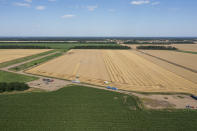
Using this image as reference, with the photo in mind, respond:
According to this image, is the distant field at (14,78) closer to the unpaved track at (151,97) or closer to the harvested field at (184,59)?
the unpaved track at (151,97)

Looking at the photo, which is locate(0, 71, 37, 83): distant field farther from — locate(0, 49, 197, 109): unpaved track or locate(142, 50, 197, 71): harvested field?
locate(142, 50, 197, 71): harvested field

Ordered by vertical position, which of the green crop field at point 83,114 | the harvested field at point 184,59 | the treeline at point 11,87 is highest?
the harvested field at point 184,59

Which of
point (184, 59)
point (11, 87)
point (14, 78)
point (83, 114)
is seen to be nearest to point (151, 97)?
point (83, 114)

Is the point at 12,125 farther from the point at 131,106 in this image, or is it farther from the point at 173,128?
the point at 173,128

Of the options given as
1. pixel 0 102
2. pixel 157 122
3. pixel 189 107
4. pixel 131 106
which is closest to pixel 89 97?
pixel 131 106

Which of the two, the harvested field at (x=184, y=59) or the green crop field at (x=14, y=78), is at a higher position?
the harvested field at (x=184, y=59)

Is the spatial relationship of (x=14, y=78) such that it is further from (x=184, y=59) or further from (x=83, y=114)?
(x=184, y=59)

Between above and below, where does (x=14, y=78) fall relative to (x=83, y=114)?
above

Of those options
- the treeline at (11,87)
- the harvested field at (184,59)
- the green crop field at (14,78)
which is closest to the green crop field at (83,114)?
the treeline at (11,87)

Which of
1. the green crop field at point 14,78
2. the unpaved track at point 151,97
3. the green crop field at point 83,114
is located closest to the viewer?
the green crop field at point 83,114
